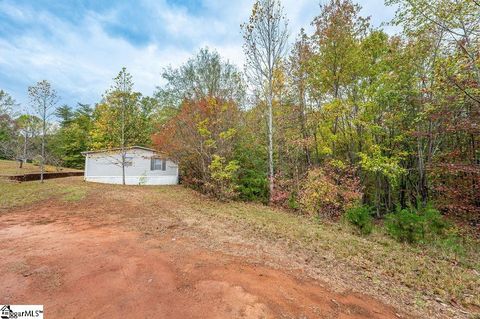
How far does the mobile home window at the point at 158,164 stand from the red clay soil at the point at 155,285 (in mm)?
12159

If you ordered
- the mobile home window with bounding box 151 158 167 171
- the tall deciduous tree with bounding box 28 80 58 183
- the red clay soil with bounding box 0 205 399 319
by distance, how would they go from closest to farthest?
the red clay soil with bounding box 0 205 399 319 < the tall deciduous tree with bounding box 28 80 58 183 < the mobile home window with bounding box 151 158 167 171

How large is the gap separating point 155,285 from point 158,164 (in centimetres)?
1496

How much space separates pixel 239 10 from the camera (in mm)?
11805

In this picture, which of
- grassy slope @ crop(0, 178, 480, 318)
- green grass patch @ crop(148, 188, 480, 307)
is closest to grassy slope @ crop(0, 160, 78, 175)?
grassy slope @ crop(0, 178, 480, 318)

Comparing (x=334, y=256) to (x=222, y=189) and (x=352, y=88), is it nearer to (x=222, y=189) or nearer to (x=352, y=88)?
(x=222, y=189)

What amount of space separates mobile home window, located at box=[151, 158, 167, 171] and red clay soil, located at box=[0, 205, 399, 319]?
1216cm

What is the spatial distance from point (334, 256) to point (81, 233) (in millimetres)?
6026

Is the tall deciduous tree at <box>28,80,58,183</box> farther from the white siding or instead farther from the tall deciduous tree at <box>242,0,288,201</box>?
the tall deciduous tree at <box>242,0,288,201</box>

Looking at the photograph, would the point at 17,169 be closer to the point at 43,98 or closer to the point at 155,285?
the point at 43,98


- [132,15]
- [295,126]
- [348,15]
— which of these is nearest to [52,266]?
[295,126]

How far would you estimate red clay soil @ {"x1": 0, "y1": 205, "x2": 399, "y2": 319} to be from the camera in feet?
8.51

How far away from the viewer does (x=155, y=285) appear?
122 inches

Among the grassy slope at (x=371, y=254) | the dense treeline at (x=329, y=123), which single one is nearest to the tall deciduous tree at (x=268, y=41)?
the dense treeline at (x=329, y=123)

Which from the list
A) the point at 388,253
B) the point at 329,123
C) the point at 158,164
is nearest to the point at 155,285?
the point at 388,253
